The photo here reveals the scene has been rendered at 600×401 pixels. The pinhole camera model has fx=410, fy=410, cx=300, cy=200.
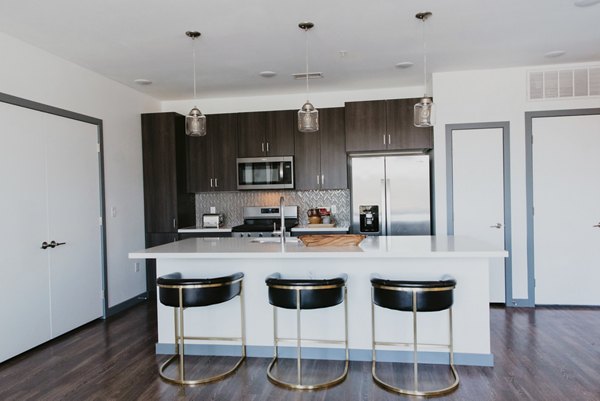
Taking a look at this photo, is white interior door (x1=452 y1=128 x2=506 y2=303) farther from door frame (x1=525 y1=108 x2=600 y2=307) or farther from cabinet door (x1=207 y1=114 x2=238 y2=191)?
cabinet door (x1=207 y1=114 x2=238 y2=191)

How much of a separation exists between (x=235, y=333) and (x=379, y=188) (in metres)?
2.51

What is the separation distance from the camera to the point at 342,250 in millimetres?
2902

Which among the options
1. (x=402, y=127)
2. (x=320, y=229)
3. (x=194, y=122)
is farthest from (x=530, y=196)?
(x=194, y=122)

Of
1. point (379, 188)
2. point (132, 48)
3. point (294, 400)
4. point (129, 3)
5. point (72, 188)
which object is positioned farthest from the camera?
point (379, 188)

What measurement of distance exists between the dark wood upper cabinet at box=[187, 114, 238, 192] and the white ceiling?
2.50ft

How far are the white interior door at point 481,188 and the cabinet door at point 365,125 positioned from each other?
0.85m

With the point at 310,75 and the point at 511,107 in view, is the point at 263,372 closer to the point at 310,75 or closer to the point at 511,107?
the point at 310,75

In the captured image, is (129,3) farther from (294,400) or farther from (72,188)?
(294,400)

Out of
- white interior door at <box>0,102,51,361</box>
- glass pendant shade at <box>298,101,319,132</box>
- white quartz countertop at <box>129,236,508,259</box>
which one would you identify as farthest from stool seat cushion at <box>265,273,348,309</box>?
white interior door at <box>0,102,51,361</box>

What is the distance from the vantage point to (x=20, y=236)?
3.45 metres

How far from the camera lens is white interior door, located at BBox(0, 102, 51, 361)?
130 inches

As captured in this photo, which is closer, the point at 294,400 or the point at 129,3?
the point at 294,400

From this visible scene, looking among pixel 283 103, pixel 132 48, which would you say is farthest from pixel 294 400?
pixel 283 103

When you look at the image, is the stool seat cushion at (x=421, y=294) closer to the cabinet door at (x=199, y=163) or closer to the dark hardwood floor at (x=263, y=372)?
the dark hardwood floor at (x=263, y=372)
